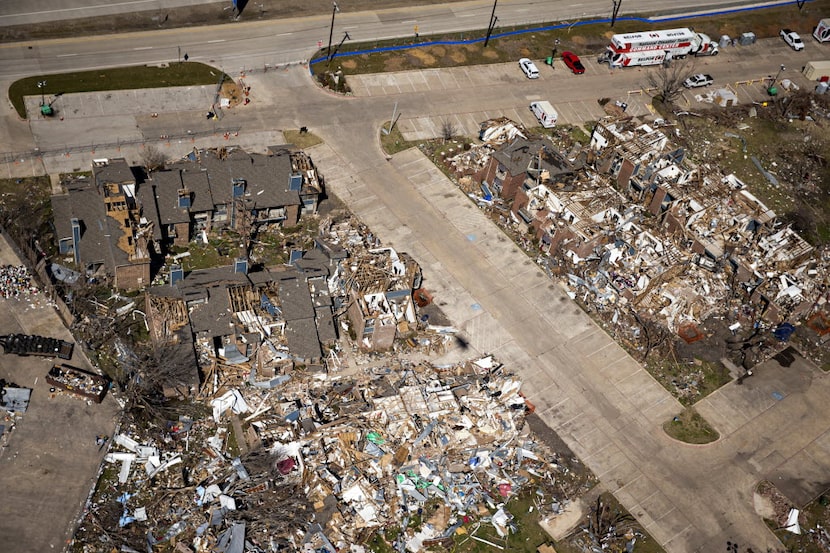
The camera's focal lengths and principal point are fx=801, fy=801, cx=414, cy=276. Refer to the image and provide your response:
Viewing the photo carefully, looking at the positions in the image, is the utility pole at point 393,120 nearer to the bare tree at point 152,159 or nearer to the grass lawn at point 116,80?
the grass lawn at point 116,80

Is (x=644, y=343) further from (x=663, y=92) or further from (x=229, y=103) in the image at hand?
(x=229, y=103)

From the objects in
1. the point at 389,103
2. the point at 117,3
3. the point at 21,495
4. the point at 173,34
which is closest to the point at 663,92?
the point at 389,103

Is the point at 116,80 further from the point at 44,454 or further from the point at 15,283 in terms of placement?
the point at 44,454

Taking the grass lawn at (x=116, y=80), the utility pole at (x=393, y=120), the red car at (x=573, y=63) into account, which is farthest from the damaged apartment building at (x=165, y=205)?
the red car at (x=573, y=63)

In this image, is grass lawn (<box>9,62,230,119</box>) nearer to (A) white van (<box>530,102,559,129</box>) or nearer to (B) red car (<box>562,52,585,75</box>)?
(A) white van (<box>530,102,559,129</box>)

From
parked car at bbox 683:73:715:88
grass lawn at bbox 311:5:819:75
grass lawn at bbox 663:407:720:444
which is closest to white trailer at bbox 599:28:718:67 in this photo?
grass lawn at bbox 311:5:819:75

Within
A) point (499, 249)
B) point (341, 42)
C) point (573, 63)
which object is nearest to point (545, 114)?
point (573, 63)
